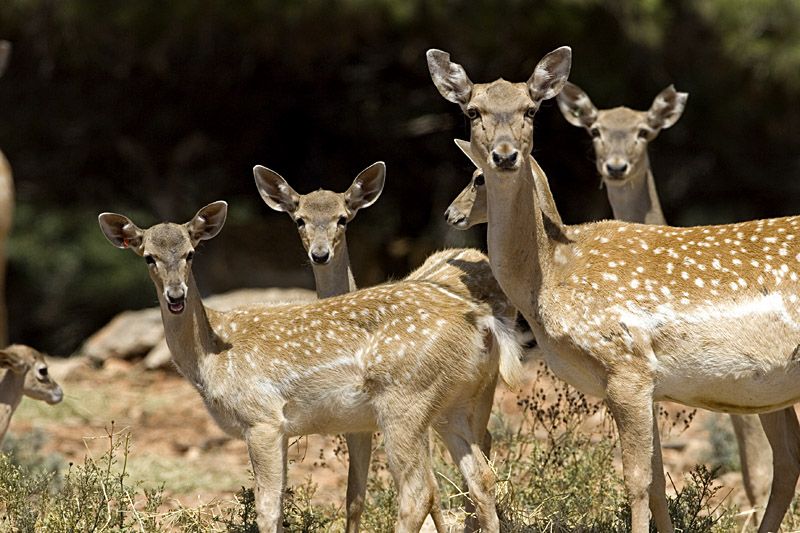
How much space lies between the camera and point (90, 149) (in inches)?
651

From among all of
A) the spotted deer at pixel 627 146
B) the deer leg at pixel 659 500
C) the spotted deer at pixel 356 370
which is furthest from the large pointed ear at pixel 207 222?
the spotted deer at pixel 627 146

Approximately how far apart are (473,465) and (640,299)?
3.90 ft

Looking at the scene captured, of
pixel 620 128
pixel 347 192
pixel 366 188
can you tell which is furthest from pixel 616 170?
pixel 347 192

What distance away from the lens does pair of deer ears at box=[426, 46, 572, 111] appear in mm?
6699

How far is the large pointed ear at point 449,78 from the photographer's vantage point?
22.1 ft

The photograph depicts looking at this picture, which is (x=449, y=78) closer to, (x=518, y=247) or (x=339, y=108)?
(x=518, y=247)

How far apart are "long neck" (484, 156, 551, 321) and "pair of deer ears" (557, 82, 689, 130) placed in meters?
2.98

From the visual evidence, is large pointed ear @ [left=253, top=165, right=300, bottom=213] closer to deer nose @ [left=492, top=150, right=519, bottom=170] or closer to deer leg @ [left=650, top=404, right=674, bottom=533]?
deer nose @ [left=492, top=150, right=519, bottom=170]

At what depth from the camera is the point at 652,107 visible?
9.44 meters

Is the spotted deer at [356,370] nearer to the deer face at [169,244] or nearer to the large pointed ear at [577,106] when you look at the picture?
the deer face at [169,244]

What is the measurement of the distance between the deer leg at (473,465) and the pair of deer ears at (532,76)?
158 centimetres

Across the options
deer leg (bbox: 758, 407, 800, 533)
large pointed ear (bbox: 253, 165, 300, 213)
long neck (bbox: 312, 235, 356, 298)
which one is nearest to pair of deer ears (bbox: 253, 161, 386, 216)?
large pointed ear (bbox: 253, 165, 300, 213)

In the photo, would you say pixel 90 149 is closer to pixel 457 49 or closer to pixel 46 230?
pixel 46 230

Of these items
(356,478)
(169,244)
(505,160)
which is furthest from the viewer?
(356,478)
